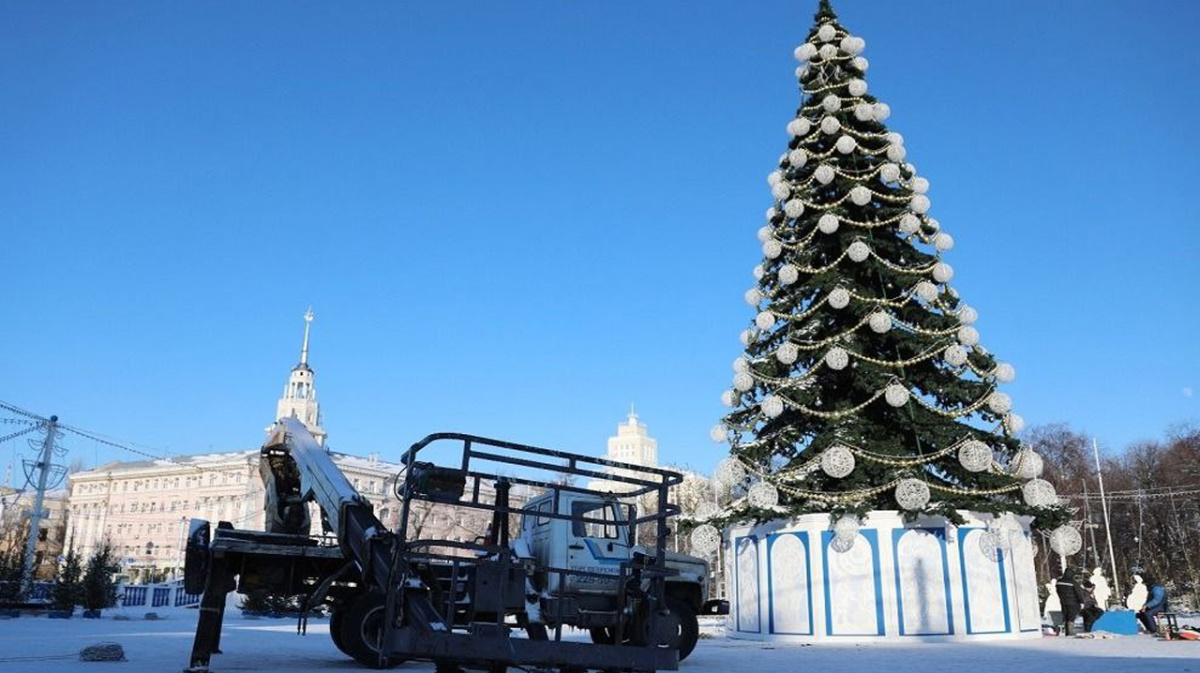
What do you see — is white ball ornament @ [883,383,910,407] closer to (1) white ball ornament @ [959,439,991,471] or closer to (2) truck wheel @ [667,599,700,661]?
(1) white ball ornament @ [959,439,991,471]

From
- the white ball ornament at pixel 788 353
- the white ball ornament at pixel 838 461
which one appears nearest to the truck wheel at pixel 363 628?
the white ball ornament at pixel 838 461

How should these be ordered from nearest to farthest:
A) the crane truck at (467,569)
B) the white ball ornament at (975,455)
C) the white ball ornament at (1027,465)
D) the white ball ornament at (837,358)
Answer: the crane truck at (467,569)
the white ball ornament at (975,455)
the white ball ornament at (1027,465)
the white ball ornament at (837,358)

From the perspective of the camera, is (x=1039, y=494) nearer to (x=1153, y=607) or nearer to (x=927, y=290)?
(x=927, y=290)

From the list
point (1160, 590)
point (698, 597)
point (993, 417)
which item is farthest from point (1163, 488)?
point (698, 597)

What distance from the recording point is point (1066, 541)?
18.2 meters

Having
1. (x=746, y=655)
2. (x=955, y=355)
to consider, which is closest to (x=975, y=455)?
(x=955, y=355)

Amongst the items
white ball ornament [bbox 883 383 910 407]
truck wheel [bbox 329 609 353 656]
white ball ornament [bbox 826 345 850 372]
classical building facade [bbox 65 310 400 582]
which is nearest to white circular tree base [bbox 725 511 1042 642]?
white ball ornament [bbox 883 383 910 407]

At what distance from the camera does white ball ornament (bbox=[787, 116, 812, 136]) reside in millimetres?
22750

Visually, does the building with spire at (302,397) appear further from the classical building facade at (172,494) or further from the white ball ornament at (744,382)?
the white ball ornament at (744,382)

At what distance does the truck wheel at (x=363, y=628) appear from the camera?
12.2 meters

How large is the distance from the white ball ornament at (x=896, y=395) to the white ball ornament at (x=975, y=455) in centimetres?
151

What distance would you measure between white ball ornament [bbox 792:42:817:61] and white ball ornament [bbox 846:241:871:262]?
6574 mm

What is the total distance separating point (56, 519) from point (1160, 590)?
13431cm

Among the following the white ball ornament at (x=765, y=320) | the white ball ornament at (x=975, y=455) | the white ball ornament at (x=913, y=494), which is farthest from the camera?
the white ball ornament at (x=765, y=320)
